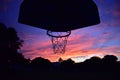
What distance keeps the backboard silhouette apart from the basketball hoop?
21cm

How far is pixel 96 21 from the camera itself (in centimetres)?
491

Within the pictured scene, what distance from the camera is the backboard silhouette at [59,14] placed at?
4.34 meters

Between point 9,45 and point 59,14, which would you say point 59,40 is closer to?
point 59,14

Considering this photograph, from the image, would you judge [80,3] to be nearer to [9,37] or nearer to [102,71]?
[102,71]

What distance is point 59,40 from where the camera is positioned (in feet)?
17.3

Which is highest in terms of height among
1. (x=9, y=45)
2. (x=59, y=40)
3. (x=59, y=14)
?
(x=9, y=45)

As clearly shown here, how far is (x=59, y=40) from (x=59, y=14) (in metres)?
1.05

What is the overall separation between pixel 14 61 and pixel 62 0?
23.4m

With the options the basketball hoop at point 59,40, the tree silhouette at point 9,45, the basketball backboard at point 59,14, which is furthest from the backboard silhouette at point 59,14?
the tree silhouette at point 9,45

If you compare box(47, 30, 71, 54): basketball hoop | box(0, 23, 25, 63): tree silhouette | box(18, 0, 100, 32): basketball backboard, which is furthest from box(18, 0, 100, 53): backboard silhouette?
box(0, 23, 25, 63): tree silhouette

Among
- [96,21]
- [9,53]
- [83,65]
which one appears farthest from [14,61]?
[96,21]

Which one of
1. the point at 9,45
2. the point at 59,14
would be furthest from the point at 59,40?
the point at 9,45

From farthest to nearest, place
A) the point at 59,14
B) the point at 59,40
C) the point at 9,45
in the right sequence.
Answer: the point at 9,45 → the point at 59,40 → the point at 59,14

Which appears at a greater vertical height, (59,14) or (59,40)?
(59,14)
